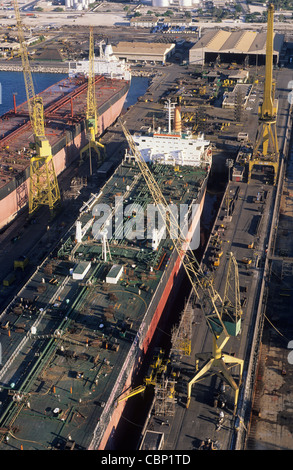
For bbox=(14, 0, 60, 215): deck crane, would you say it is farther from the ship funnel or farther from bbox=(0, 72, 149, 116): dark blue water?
bbox=(0, 72, 149, 116): dark blue water

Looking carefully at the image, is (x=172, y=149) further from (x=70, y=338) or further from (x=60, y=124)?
(x=70, y=338)

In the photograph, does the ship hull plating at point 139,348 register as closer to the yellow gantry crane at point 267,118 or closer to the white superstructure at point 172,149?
the white superstructure at point 172,149

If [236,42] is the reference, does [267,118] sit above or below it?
below

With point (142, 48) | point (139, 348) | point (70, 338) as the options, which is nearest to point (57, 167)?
point (70, 338)

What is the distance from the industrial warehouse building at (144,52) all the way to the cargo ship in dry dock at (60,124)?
26836 millimetres

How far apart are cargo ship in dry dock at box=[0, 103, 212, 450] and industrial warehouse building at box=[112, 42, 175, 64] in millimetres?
95860

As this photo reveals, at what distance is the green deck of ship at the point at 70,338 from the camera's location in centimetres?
3809

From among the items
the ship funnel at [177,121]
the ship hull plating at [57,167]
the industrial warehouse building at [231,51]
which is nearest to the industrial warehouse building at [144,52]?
the industrial warehouse building at [231,51]

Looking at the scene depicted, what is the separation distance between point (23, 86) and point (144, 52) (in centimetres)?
3714

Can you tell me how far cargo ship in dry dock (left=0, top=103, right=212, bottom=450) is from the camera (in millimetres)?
38500

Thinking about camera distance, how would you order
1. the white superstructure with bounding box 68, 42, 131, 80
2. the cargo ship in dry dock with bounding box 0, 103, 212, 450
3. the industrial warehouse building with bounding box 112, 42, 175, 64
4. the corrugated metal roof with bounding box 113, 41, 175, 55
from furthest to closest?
the corrugated metal roof with bounding box 113, 41, 175, 55 → the industrial warehouse building with bounding box 112, 42, 175, 64 → the white superstructure with bounding box 68, 42, 131, 80 → the cargo ship in dry dock with bounding box 0, 103, 212, 450

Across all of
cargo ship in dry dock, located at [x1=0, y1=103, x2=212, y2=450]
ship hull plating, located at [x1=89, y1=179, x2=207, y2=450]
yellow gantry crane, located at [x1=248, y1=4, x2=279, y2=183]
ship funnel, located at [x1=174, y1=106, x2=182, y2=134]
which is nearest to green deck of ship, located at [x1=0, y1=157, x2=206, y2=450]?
cargo ship in dry dock, located at [x1=0, y1=103, x2=212, y2=450]

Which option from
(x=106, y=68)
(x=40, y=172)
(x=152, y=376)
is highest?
(x=106, y=68)

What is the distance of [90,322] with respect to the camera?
154ft
